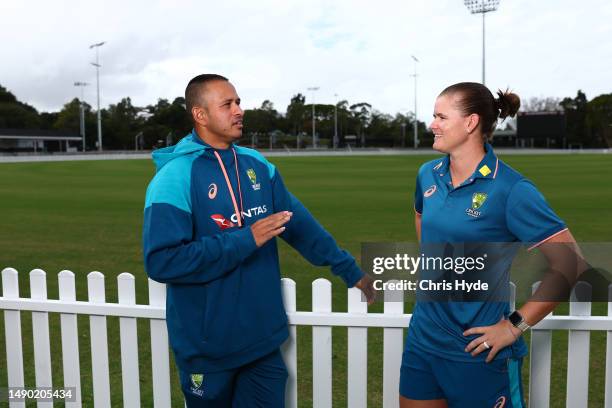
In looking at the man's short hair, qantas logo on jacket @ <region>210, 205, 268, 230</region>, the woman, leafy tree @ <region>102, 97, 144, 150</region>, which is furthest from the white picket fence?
leafy tree @ <region>102, 97, 144, 150</region>

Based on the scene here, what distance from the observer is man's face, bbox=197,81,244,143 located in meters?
2.57

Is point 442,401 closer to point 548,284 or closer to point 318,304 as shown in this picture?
point 548,284

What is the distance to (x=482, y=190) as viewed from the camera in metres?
2.24

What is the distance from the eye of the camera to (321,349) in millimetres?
3053

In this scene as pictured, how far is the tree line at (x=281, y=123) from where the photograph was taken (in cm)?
10400

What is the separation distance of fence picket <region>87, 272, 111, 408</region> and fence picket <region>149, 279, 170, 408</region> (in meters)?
0.30

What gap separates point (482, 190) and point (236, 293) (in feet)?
Answer: 3.64

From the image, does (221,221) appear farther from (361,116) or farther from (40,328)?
(361,116)

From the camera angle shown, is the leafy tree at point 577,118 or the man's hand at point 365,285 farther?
the leafy tree at point 577,118

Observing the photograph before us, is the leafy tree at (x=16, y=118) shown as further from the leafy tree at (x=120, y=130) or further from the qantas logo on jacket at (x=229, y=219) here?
the qantas logo on jacket at (x=229, y=219)

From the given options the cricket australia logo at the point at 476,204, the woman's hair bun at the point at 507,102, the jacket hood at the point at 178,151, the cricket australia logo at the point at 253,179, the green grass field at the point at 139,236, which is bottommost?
the green grass field at the point at 139,236

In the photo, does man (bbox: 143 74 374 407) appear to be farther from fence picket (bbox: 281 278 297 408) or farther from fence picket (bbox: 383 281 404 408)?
fence picket (bbox: 383 281 404 408)

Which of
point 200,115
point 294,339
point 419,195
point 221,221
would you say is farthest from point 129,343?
point 419,195

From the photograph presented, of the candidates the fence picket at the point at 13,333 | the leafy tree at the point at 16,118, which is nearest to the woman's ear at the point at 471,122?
the fence picket at the point at 13,333
